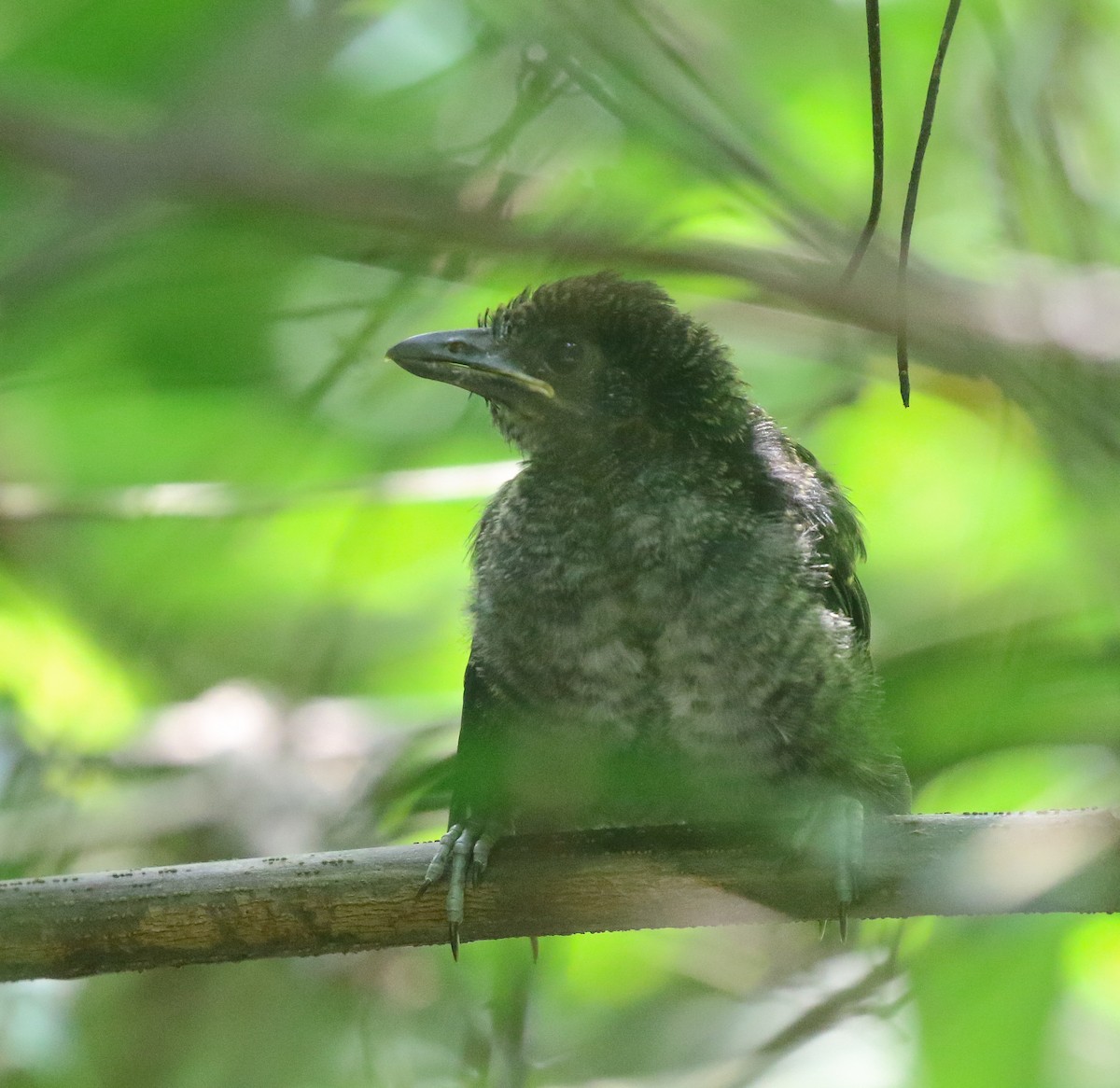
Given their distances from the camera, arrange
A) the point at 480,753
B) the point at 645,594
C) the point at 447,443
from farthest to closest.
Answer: the point at 447,443 < the point at 645,594 < the point at 480,753

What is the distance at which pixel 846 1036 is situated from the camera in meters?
3.16

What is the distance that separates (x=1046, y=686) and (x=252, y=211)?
130 cm

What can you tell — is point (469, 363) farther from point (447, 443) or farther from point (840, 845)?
point (840, 845)

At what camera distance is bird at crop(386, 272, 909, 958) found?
8.89ft

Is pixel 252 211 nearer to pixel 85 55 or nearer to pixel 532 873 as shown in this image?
pixel 85 55

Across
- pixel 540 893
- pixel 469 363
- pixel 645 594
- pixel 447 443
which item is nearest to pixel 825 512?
pixel 645 594

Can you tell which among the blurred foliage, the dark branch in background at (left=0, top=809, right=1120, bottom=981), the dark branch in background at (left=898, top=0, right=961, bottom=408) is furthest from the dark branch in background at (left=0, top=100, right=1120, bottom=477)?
the dark branch in background at (left=0, top=809, right=1120, bottom=981)

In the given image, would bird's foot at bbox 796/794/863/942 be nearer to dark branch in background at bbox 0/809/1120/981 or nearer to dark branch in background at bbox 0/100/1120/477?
dark branch in background at bbox 0/809/1120/981

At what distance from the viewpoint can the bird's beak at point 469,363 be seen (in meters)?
2.94

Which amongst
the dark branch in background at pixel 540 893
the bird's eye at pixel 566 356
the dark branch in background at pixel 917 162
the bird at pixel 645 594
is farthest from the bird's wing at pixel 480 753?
the dark branch in background at pixel 917 162

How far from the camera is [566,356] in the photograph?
10.1ft

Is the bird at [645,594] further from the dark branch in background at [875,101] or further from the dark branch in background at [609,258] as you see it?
the dark branch in background at [875,101]

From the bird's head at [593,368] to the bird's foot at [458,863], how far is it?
2.64ft

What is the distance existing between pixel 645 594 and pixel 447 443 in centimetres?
83
